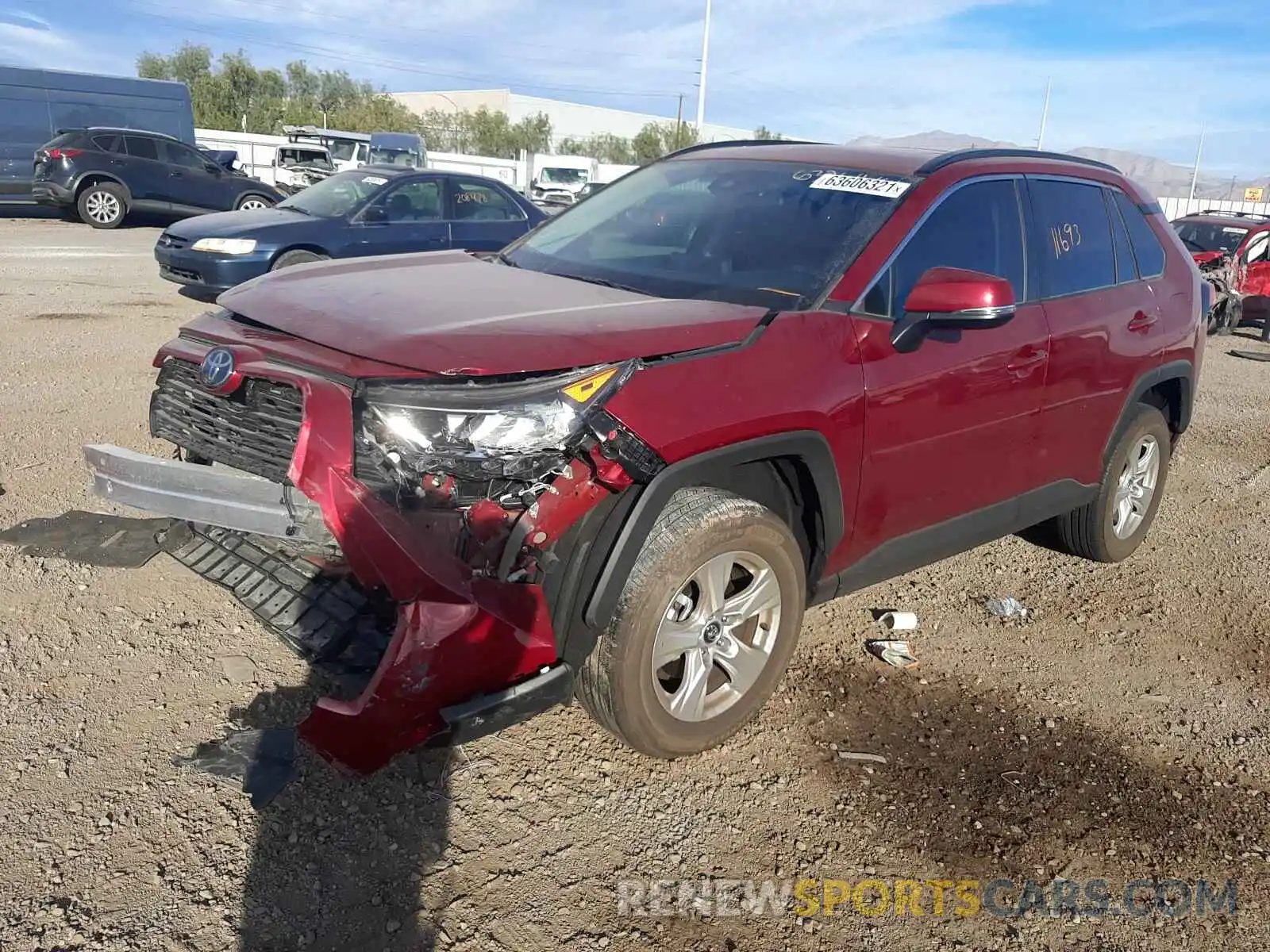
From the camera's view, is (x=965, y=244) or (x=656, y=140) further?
(x=656, y=140)

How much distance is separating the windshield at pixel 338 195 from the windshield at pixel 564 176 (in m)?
21.4

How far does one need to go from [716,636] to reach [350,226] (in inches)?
313

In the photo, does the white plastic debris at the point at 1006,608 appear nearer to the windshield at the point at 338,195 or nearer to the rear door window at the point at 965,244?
the rear door window at the point at 965,244

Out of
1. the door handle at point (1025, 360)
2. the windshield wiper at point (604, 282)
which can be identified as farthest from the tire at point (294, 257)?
the door handle at point (1025, 360)

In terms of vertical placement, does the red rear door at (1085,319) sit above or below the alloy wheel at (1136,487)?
above

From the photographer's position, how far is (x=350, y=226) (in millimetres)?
9648

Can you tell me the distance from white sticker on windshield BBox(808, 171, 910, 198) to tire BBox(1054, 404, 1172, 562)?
1.89 m

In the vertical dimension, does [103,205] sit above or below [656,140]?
below

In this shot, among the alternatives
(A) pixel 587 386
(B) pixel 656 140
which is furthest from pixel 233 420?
(B) pixel 656 140

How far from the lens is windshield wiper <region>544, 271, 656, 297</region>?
329 centimetres

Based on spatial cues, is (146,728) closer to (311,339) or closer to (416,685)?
(416,685)

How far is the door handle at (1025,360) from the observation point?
3.60m

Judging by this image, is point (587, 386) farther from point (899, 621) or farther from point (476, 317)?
point (899, 621)
